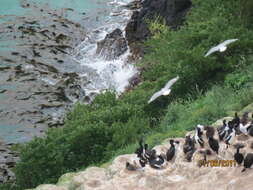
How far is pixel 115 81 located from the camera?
2356 centimetres

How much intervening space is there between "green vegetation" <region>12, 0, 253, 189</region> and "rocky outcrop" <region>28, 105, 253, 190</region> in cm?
203

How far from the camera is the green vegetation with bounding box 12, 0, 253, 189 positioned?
46.3ft

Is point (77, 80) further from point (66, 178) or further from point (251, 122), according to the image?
point (251, 122)

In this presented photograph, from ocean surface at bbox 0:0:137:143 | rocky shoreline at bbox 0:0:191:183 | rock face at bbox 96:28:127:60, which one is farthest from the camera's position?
rock face at bbox 96:28:127:60

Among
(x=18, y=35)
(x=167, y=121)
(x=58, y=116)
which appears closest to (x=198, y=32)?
(x=167, y=121)

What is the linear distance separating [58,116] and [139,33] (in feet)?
24.9

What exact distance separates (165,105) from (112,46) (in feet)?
32.2

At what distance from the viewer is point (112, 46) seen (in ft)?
85.1

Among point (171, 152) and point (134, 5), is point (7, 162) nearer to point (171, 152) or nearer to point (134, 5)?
point (171, 152)
